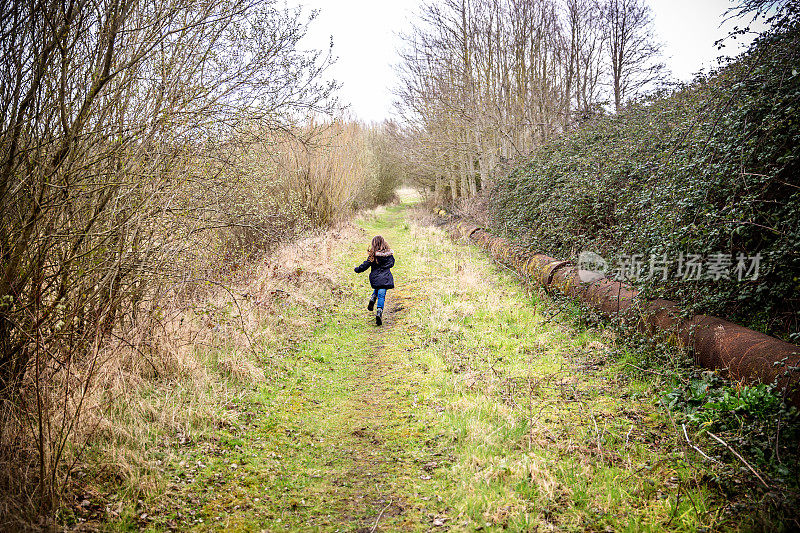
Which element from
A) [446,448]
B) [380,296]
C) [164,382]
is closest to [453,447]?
[446,448]

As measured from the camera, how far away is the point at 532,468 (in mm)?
3559

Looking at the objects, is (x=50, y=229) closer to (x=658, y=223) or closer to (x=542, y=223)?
(x=658, y=223)

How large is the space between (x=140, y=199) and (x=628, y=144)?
9.04 metres

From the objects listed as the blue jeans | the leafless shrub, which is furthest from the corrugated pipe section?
the leafless shrub

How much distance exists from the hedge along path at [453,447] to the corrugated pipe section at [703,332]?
1.67 feet

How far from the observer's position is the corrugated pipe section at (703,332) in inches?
149

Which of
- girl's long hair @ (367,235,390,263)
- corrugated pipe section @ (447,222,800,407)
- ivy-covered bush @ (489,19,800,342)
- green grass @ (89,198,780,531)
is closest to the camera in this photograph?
green grass @ (89,198,780,531)

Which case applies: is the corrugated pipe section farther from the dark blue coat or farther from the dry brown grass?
the dry brown grass

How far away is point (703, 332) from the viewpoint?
4.80 metres

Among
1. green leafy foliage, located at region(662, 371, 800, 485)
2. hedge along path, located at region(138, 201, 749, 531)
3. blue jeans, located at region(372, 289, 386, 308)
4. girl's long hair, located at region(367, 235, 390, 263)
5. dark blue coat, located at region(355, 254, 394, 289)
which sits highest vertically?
girl's long hair, located at region(367, 235, 390, 263)

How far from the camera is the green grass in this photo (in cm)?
323

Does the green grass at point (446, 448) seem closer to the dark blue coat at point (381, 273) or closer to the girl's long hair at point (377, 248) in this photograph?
the dark blue coat at point (381, 273)

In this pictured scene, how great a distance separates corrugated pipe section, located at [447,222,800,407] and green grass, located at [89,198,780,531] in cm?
53

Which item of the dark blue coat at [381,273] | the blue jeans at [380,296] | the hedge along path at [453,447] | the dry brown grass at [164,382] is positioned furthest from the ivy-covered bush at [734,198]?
the dry brown grass at [164,382]
